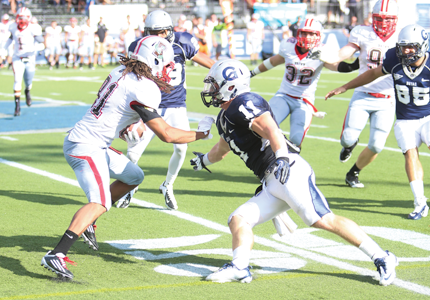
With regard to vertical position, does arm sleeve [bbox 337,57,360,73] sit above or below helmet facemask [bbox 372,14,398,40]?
below

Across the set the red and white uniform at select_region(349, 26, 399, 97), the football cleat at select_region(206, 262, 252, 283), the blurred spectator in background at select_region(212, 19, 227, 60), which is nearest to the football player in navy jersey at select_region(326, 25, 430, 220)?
the red and white uniform at select_region(349, 26, 399, 97)

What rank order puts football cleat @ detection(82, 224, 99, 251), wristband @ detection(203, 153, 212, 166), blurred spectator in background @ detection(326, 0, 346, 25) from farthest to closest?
blurred spectator in background @ detection(326, 0, 346, 25) < wristband @ detection(203, 153, 212, 166) < football cleat @ detection(82, 224, 99, 251)

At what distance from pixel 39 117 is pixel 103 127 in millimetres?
8656

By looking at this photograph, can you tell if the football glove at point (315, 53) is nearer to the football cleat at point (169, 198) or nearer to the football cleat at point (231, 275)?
the football cleat at point (169, 198)

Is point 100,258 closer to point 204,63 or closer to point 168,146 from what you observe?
point 204,63

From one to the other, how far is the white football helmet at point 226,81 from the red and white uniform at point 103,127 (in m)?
0.39

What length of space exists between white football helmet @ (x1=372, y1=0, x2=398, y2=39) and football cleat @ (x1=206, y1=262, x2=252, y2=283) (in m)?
4.32

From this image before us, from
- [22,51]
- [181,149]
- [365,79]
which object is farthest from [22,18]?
[365,79]

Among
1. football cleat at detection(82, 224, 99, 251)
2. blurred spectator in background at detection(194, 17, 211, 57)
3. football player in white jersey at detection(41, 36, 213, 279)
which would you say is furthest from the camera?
blurred spectator in background at detection(194, 17, 211, 57)

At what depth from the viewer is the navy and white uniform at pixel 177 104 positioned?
6.48m

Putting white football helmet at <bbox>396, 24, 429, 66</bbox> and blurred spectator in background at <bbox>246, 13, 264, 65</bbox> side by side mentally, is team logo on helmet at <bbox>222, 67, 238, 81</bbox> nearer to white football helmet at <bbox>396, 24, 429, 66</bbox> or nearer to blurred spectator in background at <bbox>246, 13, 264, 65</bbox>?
white football helmet at <bbox>396, 24, 429, 66</bbox>

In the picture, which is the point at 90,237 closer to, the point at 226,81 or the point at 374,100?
the point at 226,81

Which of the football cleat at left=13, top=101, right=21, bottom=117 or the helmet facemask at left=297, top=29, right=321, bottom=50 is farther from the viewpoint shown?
the football cleat at left=13, top=101, right=21, bottom=117

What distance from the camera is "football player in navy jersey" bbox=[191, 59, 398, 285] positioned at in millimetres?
4016
